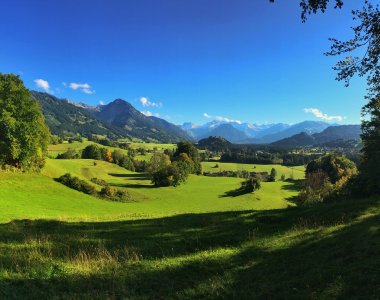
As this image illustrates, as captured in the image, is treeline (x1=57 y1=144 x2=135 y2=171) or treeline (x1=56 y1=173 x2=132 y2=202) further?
treeline (x1=57 y1=144 x2=135 y2=171)

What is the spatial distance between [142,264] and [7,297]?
4.74 meters

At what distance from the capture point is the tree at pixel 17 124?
63.2m

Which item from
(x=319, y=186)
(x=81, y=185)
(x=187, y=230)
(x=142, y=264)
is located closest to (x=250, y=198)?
(x=319, y=186)

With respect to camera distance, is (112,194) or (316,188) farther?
(112,194)

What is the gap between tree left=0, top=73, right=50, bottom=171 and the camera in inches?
2490

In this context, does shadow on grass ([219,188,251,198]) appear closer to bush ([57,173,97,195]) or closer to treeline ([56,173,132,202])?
treeline ([56,173,132,202])

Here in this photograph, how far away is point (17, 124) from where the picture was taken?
64.4 metres

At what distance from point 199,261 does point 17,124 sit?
62.5 metres

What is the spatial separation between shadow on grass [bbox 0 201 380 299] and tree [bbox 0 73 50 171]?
50.8 meters

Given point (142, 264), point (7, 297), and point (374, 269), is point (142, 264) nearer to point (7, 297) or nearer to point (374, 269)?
point (7, 297)

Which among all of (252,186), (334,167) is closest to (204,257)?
(252,186)

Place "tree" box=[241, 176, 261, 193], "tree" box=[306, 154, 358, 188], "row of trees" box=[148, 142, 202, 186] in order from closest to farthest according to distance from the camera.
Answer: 1. "tree" box=[306, 154, 358, 188]
2. "tree" box=[241, 176, 261, 193]
3. "row of trees" box=[148, 142, 202, 186]

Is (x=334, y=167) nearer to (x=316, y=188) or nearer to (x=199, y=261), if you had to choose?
(x=316, y=188)

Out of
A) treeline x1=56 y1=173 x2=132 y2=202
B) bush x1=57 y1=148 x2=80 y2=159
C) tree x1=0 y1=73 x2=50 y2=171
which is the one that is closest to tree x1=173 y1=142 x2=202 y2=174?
bush x1=57 y1=148 x2=80 y2=159
